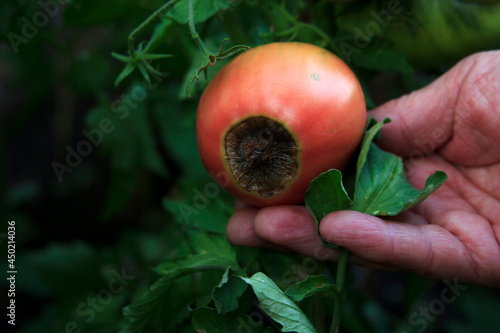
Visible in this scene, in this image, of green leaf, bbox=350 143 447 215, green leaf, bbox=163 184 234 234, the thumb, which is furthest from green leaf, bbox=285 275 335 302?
the thumb

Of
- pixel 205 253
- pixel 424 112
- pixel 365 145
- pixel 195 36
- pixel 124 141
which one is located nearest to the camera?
pixel 195 36

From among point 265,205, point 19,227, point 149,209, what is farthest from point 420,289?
point 19,227

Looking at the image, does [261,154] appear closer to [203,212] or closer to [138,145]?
[203,212]

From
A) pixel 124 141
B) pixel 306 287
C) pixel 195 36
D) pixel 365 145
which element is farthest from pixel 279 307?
pixel 124 141

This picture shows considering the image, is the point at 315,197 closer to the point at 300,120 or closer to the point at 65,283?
the point at 300,120

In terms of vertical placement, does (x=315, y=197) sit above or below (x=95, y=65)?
below

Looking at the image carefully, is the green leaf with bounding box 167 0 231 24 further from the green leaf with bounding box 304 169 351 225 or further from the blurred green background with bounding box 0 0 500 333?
the green leaf with bounding box 304 169 351 225

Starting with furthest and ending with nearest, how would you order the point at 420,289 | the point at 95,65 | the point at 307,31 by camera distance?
the point at 95,65, the point at 420,289, the point at 307,31
